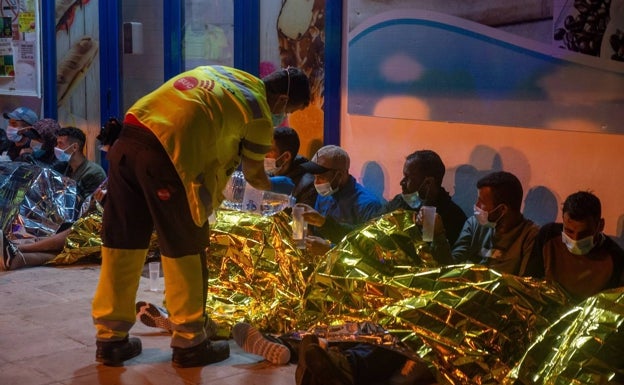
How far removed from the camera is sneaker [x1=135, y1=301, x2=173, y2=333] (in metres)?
5.01

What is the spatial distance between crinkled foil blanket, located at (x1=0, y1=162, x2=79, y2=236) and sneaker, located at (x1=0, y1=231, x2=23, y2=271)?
1.30ft

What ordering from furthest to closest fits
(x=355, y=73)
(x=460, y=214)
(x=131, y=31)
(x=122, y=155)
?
(x=131, y=31) < (x=355, y=73) < (x=460, y=214) < (x=122, y=155)

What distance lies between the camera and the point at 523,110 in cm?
538

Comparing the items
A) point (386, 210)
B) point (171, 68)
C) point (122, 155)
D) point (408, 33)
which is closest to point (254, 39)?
point (171, 68)

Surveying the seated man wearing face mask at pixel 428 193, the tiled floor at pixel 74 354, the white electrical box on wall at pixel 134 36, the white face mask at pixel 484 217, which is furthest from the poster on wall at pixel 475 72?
the white electrical box on wall at pixel 134 36

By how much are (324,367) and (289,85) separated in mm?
1411

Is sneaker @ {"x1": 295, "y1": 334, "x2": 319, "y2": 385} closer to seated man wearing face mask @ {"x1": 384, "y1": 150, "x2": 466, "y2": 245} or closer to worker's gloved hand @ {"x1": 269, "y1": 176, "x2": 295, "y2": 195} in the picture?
seated man wearing face mask @ {"x1": 384, "y1": 150, "x2": 466, "y2": 245}

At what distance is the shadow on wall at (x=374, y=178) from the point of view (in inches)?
254

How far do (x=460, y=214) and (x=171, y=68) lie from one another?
409 cm

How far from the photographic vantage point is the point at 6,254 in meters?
6.61

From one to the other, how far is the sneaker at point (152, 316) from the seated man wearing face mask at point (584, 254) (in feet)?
6.40

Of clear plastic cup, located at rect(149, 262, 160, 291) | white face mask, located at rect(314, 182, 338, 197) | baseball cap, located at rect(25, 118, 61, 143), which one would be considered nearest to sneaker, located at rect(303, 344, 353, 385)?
white face mask, located at rect(314, 182, 338, 197)

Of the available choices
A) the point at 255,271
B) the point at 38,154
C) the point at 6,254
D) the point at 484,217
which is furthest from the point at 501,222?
the point at 38,154

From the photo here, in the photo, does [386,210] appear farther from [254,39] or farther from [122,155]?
[254,39]
